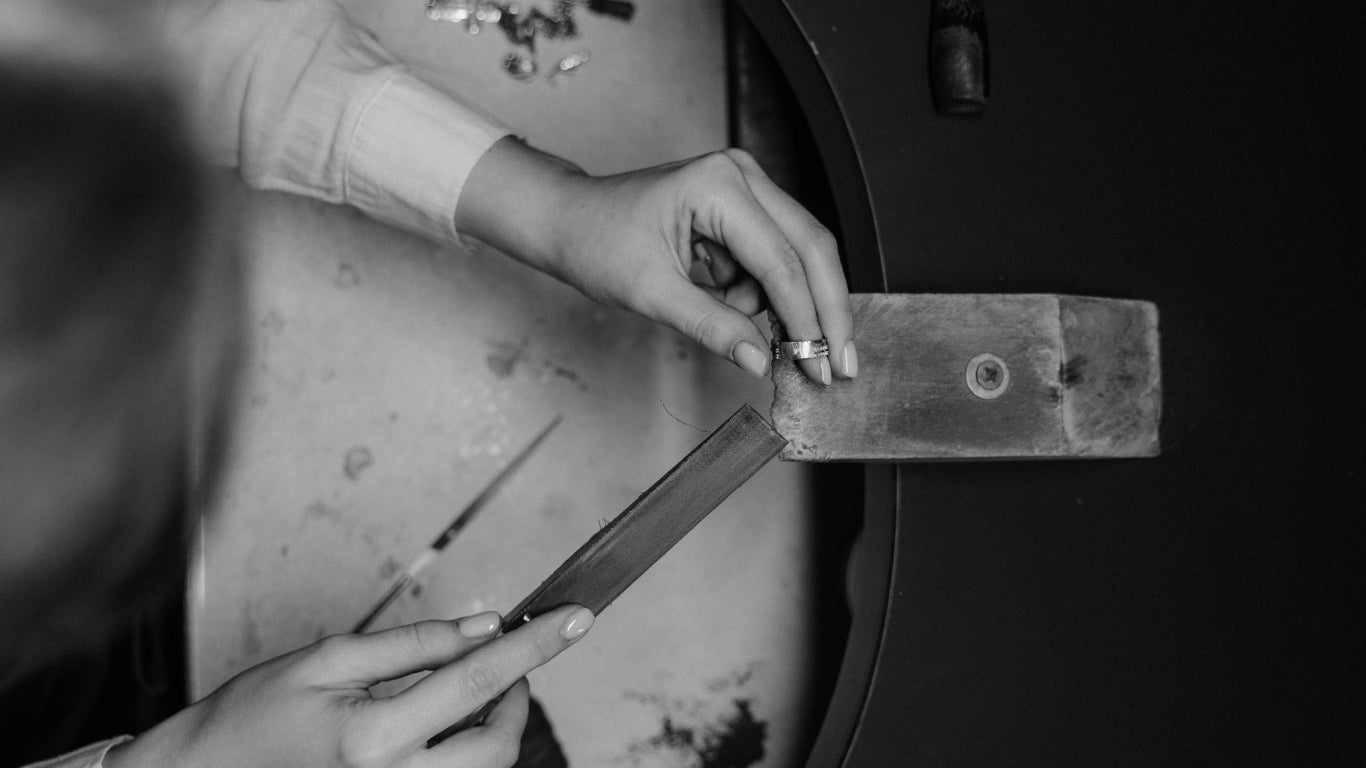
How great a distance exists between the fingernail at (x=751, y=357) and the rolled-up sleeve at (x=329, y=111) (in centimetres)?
35

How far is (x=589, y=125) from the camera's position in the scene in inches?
46.1

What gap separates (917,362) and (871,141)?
215mm

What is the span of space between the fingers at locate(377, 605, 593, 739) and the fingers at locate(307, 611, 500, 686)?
0.02 meters

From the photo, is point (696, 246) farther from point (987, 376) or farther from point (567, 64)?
point (567, 64)

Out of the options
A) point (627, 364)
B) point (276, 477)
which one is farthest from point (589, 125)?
point (276, 477)

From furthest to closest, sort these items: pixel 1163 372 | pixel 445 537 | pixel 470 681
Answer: pixel 445 537
pixel 1163 372
pixel 470 681

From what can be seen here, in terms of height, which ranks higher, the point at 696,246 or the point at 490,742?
the point at 696,246

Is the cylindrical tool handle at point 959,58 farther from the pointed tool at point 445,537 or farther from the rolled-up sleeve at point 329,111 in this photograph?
the pointed tool at point 445,537

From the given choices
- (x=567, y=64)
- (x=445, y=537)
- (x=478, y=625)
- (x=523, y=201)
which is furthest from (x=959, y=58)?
(x=445, y=537)

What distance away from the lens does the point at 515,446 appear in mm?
1146

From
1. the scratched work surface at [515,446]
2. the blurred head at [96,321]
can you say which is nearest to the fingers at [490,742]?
the scratched work surface at [515,446]

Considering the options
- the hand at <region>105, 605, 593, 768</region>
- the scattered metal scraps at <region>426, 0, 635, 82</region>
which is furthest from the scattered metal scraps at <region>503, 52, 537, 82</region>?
the hand at <region>105, 605, 593, 768</region>

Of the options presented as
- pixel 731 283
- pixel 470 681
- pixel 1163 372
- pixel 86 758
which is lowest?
pixel 86 758

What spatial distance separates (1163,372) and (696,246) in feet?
1.41
